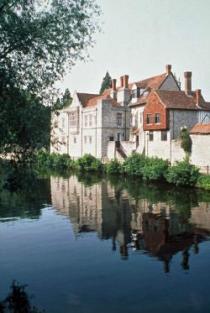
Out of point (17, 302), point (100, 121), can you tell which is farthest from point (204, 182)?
point (100, 121)

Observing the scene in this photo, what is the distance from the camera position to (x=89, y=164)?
60.2 m

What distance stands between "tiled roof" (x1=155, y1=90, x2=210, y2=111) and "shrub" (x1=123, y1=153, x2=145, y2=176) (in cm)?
769

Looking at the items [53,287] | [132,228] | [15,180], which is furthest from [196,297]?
[132,228]

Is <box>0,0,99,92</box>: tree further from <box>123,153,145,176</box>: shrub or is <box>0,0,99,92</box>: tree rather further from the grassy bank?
<box>123,153,145,176</box>: shrub

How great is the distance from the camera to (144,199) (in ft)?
111

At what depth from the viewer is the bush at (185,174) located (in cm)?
3872

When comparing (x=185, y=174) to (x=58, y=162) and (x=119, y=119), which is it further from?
(x=58, y=162)

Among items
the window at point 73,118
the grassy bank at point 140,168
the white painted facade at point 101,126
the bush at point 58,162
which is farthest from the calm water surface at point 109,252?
the window at point 73,118

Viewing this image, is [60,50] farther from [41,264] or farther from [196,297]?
[196,297]

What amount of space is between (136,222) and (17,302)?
13.3 metres

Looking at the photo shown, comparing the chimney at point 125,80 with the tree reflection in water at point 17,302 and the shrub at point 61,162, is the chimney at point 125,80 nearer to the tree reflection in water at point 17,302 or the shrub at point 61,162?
the shrub at point 61,162

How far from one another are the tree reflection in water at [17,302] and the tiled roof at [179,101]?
35868 millimetres

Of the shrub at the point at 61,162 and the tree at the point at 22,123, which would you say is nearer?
the tree at the point at 22,123

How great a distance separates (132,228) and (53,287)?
1006 cm
